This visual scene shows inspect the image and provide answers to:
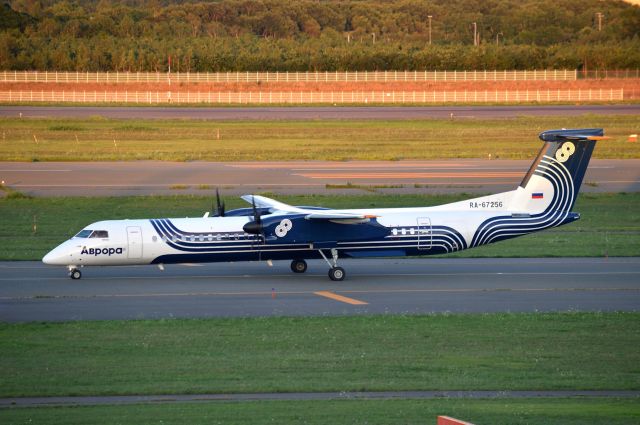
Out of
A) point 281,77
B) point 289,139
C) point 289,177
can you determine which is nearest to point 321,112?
point 289,139

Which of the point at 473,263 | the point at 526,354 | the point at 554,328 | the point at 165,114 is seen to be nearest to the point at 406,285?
the point at 473,263

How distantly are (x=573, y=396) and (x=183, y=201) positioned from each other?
30.7 metres

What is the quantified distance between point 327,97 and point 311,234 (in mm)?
Answer: 75774

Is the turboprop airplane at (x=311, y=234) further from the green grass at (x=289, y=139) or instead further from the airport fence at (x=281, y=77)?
the airport fence at (x=281, y=77)

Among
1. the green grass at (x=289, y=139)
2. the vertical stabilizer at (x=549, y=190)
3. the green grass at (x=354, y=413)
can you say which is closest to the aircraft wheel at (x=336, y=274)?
the vertical stabilizer at (x=549, y=190)

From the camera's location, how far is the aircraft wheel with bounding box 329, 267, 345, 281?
30.6 m

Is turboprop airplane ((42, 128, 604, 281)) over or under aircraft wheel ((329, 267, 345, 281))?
over

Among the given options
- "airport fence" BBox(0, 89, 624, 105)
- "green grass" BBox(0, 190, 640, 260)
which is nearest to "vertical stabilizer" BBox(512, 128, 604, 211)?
"green grass" BBox(0, 190, 640, 260)

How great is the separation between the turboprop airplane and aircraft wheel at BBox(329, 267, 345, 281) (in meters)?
0.03

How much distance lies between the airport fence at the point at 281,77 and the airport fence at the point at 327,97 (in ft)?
10.00

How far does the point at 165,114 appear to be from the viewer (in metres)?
90.5

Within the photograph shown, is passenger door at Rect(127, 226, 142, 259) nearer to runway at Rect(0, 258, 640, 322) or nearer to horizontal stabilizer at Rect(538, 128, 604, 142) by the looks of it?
runway at Rect(0, 258, 640, 322)

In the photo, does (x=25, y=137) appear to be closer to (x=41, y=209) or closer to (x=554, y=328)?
(x=41, y=209)

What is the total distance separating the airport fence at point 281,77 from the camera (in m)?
110
